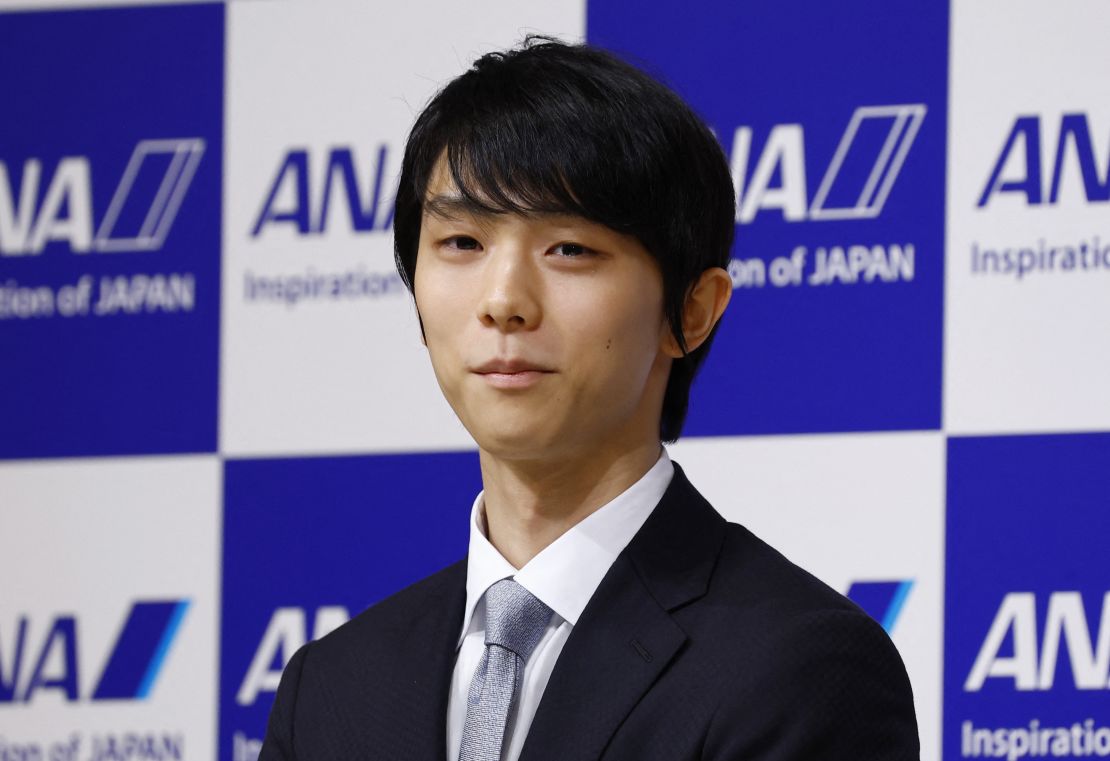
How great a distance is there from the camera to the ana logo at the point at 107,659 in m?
3.39

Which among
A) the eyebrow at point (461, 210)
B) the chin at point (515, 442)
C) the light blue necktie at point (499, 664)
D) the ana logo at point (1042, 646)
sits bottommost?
the ana logo at point (1042, 646)

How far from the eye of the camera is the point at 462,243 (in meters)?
1.79

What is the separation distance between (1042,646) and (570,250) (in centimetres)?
155

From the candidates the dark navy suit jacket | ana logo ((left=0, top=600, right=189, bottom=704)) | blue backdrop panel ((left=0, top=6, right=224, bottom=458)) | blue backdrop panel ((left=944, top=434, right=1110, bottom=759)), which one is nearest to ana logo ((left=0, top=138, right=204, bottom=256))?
blue backdrop panel ((left=0, top=6, right=224, bottom=458))

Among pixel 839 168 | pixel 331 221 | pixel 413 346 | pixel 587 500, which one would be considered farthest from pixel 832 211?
pixel 587 500

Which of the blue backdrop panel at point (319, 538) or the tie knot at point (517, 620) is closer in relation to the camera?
the tie knot at point (517, 620)

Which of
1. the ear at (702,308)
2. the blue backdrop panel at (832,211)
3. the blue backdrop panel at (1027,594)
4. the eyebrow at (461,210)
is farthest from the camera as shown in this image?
the blue backdrop panel at (832,211)

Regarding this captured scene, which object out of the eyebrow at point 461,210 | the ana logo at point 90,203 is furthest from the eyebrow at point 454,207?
the ana logo at point 90,203

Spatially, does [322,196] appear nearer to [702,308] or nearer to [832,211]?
[832,211]

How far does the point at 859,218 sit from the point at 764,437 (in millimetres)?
423

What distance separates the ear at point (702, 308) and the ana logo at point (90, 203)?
5.90 ft

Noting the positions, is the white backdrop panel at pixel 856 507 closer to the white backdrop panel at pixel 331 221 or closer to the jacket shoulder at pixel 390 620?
the white backdrop panel at pixel 331 221

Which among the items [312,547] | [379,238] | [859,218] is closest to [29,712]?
[312,547]

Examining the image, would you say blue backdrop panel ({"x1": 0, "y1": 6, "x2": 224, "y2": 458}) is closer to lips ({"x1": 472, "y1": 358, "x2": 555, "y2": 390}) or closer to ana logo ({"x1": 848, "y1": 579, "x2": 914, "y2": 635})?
ana logo ({"x1": 848, "y1": 579, "x2": 914, "y2": 635})
